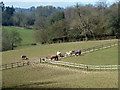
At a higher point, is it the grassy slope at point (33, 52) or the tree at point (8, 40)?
the tree at point (8, 40)

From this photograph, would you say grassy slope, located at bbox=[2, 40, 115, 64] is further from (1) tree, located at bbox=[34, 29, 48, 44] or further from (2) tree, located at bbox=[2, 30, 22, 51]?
(1) tree, located at bbox=[34, 29, 48, 44]

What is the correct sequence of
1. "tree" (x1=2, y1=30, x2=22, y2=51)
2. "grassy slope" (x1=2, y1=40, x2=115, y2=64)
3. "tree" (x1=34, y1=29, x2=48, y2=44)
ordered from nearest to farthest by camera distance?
"grassy slope" (x1=2, y1=40, x2=115, y2=64) < "tree" (x1=2, y1=30, x2=22, y2=51) < "tree" (x1=34, y1=29, x2=48, y2=44)

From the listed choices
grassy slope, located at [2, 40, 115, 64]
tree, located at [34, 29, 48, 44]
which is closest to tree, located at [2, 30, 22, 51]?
tree, located at [34, 29, 48, 44]

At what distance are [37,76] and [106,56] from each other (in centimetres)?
1242

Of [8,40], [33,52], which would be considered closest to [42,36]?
[8,40]

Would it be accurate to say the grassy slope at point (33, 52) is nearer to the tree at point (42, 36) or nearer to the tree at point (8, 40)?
the tree at point (8, 40)

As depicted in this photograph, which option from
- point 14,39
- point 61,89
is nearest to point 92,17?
point 14,39

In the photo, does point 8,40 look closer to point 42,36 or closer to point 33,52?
point 42,36

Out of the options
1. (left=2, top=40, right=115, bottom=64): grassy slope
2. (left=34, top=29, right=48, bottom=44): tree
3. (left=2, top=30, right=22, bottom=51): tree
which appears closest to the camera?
(left=2, top=40, right=115, bottom=64): grassy slope

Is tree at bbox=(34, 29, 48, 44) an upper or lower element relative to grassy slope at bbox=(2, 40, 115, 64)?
upper

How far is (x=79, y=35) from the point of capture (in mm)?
55938

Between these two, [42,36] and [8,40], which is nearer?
[8,40]

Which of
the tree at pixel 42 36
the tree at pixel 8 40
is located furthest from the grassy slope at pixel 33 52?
the tree at pixel 42 36

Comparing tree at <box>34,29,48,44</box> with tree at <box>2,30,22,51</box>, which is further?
tree at <box>34,29,48,44</box>
